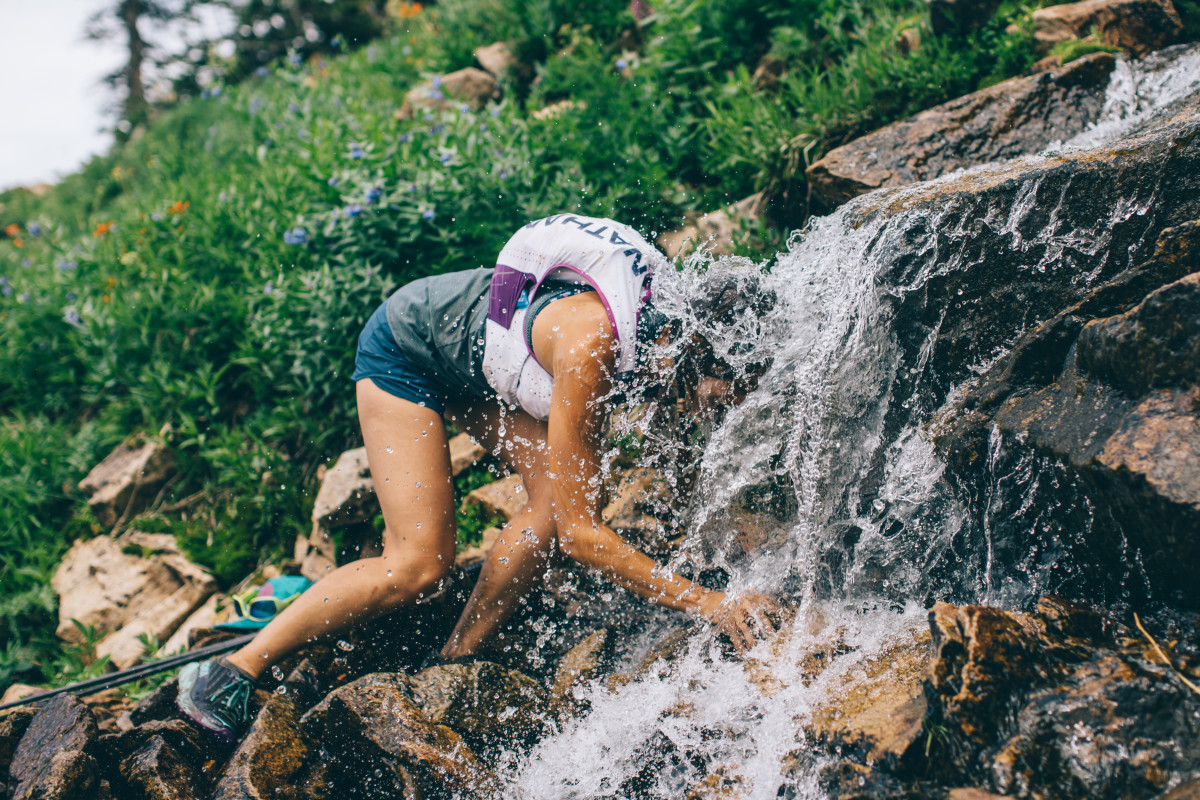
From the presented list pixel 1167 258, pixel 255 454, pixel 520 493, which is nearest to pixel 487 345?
pixel 520 493

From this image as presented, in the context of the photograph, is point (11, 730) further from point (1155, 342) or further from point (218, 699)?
point (1155, 342)

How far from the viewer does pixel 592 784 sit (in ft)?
7.20

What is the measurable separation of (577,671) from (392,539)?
78cm

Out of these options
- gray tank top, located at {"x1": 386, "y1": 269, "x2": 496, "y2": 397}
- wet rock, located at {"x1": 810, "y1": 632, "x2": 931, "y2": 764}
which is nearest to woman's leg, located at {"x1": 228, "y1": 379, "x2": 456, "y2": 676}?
gray tank top, located at {"x1": 386, "y1": 269, "x2": 496, "y2": 397}

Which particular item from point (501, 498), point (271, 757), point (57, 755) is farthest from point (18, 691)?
point (501, 498)

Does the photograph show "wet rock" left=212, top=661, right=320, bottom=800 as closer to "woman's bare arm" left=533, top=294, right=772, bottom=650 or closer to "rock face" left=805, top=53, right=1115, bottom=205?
"woman's bare arm" left=533, top=294, right=772, bottom=650

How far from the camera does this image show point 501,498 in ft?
11.3

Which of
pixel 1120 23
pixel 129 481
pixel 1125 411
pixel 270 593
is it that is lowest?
pixel 270 593

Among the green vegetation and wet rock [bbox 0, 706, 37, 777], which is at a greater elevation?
the green vegetation

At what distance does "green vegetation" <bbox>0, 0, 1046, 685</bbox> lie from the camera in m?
3.95

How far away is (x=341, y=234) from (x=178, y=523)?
5.90 ft

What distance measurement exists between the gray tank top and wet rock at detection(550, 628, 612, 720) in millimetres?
979

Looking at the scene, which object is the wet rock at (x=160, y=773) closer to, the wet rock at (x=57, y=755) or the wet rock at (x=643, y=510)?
the wet rock at (x=57, y=755)

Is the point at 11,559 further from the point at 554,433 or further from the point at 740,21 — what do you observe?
the point at 740,21
